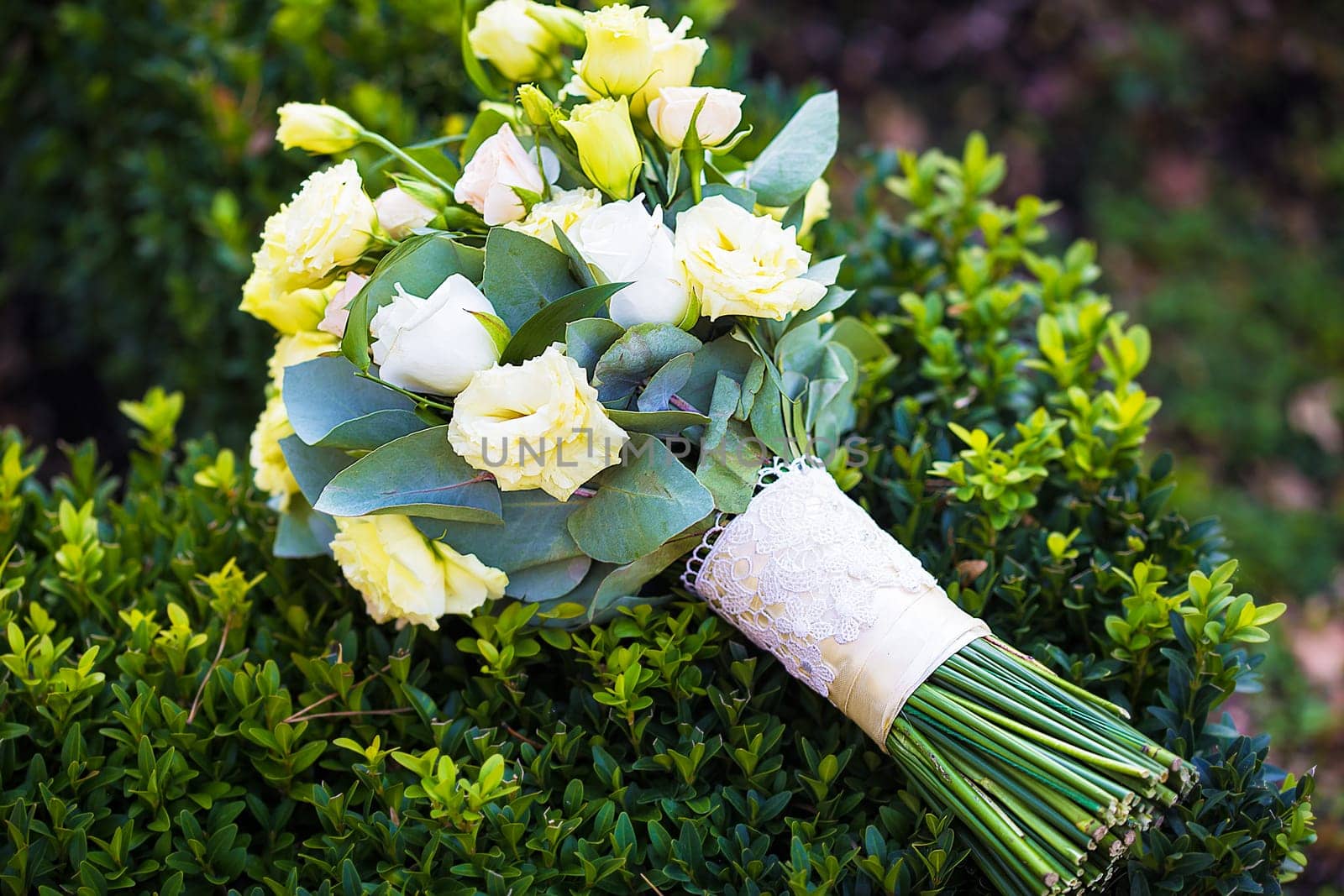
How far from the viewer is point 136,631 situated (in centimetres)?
138

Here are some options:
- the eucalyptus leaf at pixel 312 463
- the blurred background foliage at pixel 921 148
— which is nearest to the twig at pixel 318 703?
the eucalyptus leaf at pixel 312 463

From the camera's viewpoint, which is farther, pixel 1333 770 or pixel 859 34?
pixel 859 34

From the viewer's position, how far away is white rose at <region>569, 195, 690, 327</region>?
3.80ft

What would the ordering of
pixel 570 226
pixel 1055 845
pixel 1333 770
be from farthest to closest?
pixel 1333 770
pixel 570 226
pixel 1055 845

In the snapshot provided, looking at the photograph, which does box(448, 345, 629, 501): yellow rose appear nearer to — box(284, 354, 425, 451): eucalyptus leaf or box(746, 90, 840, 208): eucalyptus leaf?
box(284, 354, 425, 451): eucalyptus leaf

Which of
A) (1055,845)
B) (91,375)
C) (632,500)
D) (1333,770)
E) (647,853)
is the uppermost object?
(632,500)

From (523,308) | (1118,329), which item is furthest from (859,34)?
(523,308)

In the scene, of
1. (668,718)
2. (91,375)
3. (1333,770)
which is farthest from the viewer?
(91,375)

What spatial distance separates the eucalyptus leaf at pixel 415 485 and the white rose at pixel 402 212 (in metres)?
0.29

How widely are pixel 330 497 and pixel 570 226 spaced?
15.8 inches

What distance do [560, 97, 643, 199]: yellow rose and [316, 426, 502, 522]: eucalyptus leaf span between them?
1.15 feet

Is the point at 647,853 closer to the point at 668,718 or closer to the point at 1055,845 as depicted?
the point at 668,718

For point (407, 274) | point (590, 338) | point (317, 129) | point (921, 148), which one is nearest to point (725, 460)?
point (590, 338)

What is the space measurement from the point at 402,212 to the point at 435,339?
27 centimetres
